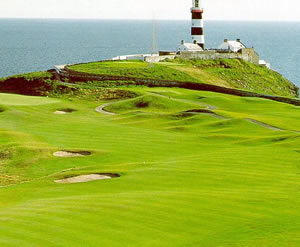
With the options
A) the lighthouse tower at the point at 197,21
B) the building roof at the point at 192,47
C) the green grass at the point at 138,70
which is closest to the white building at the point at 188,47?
the building roof at the point at 192,47

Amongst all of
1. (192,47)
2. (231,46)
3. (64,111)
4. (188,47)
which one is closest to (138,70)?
(188,47)

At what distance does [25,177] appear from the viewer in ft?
115

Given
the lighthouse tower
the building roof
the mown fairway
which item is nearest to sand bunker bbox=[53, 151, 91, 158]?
the mown fairway

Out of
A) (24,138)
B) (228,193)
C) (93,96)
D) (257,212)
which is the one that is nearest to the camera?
(257,212)

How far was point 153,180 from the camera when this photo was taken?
29.1 metres

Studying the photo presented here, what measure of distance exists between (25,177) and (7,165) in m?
2.66

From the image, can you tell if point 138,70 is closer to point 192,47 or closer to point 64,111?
point 192,47

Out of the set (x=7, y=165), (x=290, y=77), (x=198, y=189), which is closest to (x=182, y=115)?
(x=7, y=165)

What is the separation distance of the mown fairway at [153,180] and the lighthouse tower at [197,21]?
174 feet

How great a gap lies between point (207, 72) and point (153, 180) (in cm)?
6551

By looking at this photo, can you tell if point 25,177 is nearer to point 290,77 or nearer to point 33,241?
point 33,241

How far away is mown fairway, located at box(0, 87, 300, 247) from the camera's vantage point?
1994cm

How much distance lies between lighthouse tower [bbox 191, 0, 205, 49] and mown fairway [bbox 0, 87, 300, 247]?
53.0m

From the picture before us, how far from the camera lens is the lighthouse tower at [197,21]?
10894cm
